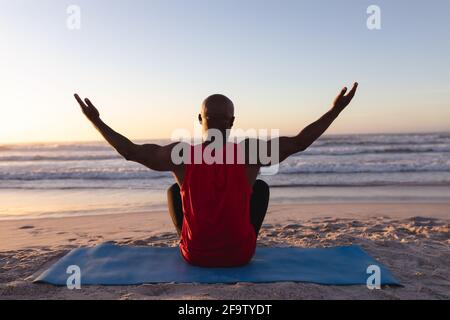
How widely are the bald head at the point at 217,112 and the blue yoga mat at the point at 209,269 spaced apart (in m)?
1.20

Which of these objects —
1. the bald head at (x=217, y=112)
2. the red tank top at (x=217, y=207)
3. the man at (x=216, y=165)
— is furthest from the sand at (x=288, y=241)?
the bald head at (x=217, y=112)

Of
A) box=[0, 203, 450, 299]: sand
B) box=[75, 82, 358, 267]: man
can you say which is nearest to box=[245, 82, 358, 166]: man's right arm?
box=[75, 82, 358, 267]: man

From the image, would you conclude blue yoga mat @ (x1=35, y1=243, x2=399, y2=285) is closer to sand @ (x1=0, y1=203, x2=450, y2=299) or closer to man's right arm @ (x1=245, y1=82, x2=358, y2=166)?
sand @ (x1=0, y1=203, x2=450, y2=299)

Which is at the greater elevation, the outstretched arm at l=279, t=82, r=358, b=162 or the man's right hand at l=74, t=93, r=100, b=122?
the man's right hand at l=74, t=93, r=100, b=122

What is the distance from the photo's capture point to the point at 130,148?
2893 mm

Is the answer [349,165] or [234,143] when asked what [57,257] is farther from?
[349,165]

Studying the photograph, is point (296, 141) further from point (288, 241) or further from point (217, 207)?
point (288, 241)

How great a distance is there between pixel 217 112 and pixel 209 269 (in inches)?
52.3

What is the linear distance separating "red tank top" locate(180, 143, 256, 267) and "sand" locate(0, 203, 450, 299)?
1.05 ft

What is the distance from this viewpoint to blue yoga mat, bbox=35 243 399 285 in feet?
11.0

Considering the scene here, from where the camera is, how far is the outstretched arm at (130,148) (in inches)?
113

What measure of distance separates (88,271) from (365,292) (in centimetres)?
230

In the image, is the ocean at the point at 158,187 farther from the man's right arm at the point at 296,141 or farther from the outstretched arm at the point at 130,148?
the man's right arm at the point at 296,141

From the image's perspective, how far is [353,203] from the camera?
→ 8328 mm
